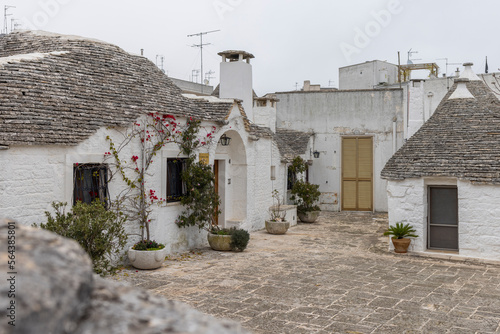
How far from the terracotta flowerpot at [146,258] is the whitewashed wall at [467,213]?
259 inches

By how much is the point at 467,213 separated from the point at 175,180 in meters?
7.55

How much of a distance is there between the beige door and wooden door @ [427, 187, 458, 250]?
32.1 ft

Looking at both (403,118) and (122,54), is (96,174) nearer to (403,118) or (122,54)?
(122,54)

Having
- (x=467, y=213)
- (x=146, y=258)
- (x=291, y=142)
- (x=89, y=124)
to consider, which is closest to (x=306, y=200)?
(x=291, y=142)

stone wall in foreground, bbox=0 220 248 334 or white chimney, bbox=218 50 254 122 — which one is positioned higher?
white chimney, bbox=218 50 254 122

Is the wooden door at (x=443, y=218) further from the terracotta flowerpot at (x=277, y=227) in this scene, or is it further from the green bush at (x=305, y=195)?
the green bush at (x=305, y=195)

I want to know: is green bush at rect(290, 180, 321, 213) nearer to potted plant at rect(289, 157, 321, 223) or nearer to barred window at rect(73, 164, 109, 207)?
potted plant at rect(289, 157, 321, 223)

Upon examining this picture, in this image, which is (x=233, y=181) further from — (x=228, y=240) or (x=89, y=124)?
(x=89, y=124)

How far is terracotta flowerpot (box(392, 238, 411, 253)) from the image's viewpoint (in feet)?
40.2

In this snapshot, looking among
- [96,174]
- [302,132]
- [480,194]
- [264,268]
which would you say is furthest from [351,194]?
[96,174]

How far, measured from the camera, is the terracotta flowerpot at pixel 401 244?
40.2 feet

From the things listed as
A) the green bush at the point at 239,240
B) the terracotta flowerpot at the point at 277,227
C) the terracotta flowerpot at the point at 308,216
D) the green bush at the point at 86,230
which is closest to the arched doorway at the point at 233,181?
the terracotta flowerpot at the point at 277,227

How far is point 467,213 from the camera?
11.6 metres

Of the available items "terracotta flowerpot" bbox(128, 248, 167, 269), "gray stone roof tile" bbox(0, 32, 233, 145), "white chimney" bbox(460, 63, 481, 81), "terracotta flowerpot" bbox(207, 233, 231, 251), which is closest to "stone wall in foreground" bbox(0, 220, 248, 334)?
"gray stone roof tile" bbox(0, 32, 233, 145)
